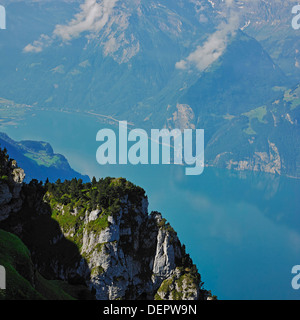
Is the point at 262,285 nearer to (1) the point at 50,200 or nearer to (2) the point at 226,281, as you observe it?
(2) the point at 226,281

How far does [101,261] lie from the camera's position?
169 ft

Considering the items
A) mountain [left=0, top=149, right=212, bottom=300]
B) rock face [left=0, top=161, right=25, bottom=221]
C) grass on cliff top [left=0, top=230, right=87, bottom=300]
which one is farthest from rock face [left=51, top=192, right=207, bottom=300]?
grass on cliff top [left=0, top=230, right=87, bottom=300]

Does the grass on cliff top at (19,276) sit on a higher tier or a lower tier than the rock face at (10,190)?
lower

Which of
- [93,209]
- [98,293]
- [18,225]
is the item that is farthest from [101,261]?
[18,225]

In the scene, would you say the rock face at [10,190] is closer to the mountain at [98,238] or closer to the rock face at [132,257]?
the mountain at [98,238]

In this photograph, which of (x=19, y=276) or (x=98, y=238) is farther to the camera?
(x=98, y=238)

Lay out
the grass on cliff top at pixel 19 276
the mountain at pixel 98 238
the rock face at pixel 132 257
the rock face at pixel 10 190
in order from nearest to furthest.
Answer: the grass on cliff top at pixel 19 276, the rock face at pixel 10 190, the mountain at pixel 98 238, the rock face at pixel 132 257

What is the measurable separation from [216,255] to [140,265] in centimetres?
10159

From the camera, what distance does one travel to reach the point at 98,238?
52250 millimetres

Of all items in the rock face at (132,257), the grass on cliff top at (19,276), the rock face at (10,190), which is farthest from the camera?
the rock face at (132,257)

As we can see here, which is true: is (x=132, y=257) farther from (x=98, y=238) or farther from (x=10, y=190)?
(x=10, y=190)

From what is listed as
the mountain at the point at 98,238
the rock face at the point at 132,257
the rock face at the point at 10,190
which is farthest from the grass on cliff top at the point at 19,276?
the rock face at the point at 10,190

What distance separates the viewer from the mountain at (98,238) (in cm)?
5097

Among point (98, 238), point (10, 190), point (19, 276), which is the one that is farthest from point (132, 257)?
point (19, 276)
